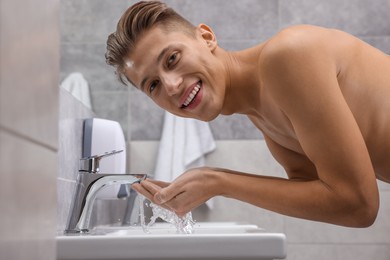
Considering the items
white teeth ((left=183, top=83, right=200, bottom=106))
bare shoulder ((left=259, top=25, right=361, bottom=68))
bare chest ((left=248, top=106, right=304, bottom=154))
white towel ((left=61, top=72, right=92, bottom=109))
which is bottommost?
bare chest ((left=248, top=106, right=304, bottom=154))

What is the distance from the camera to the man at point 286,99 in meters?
1.17

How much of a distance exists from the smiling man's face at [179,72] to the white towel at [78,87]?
2.36 ft

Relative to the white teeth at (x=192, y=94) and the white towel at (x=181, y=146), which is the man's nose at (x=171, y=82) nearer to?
the white teeth at (x=192, y=94)

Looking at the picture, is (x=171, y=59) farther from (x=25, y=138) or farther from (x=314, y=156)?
(x=25, y=138)

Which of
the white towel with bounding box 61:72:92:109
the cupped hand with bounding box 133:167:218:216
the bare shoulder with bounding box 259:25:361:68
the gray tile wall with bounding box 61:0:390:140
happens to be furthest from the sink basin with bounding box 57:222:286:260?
the gray tile wall with bounding box 61:0:390:140

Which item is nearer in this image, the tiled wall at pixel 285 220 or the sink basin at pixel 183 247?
the sink basin at pixel 183 247

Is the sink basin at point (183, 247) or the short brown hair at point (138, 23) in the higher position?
the short brown hair at point (138, 23)

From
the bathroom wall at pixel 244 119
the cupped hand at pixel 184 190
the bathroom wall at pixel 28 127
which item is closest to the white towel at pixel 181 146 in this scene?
the bathroom wall at pixel 244 119

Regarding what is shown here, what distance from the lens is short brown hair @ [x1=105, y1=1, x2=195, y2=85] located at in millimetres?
1408

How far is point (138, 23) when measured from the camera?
141cm

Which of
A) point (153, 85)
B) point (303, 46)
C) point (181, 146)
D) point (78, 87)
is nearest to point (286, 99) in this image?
point (303, 46)

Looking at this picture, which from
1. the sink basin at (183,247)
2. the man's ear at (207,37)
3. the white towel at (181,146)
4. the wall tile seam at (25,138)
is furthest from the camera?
the white towel at (181,146)

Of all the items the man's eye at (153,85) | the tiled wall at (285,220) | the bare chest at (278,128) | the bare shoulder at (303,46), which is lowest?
the tiled wall at (285,220)

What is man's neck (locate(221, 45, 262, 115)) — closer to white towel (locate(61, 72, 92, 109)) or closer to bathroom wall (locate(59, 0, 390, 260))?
white towel (locate(61, 72, 92, 109))
